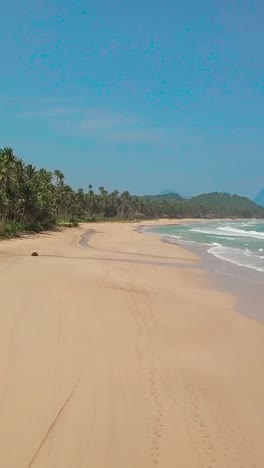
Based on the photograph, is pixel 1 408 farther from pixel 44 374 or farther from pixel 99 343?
pixel 99 343

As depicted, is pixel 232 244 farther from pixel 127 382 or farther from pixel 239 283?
pixel 127 382

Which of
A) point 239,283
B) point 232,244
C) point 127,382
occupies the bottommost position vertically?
point 232,244

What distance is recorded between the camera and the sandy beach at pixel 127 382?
5.25 metres

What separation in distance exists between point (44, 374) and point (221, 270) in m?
18.1

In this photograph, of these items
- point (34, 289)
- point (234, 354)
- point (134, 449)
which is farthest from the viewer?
point (34, 289)

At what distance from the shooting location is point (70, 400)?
6.48 m

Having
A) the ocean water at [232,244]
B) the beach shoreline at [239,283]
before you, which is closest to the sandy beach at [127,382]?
the beach shoreline at [239,283]

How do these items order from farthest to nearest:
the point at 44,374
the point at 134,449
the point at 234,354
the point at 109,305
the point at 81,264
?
the point at 81,264 < the point at 109,305 < the point at 234,354 < the point at 44,374 < the point at 134,449

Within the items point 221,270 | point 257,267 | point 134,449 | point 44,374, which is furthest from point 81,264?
point 134,449

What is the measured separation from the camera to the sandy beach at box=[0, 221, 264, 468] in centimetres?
525

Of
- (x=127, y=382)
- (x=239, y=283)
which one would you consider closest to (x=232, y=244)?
(x=239, y=283)

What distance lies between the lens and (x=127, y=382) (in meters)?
7.31

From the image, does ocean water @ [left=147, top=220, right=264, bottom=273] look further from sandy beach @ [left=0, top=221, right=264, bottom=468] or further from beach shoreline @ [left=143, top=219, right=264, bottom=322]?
sandy beach @ [left=0, top=221, right=264, bottom=468]

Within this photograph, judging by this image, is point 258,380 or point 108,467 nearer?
point 108,467
